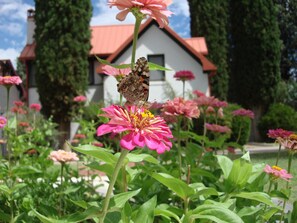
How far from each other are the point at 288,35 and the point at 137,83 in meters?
28.1

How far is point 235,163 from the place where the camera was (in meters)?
1.51

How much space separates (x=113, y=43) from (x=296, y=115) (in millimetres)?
8254

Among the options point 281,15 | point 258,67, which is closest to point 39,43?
point 258,67

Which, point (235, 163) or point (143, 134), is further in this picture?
point (235, 163)

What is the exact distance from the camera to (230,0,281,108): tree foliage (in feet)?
64.0

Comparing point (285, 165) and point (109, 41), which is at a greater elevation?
point (109, 41)

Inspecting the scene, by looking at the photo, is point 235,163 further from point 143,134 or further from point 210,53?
point 210,53

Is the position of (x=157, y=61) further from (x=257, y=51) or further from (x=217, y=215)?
(x=217, y=215)

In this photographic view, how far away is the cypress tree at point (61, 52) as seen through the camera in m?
14.4

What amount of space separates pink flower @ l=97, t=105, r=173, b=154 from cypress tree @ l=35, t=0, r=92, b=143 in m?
13.8

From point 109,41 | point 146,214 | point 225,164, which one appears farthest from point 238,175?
point 109,41

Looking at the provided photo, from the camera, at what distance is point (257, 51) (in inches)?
774

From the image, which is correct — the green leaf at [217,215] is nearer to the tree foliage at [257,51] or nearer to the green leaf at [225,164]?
the green leaf at [225,164]

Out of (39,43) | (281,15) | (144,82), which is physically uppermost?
(281,15)
